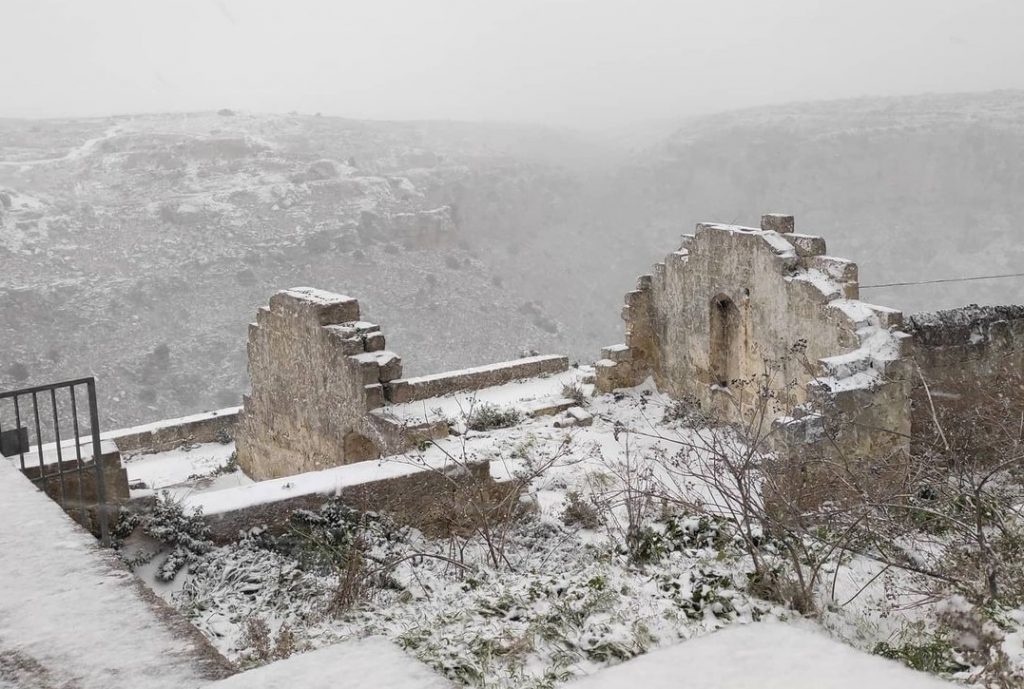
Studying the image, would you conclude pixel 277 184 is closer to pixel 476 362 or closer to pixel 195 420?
pixel 476 362

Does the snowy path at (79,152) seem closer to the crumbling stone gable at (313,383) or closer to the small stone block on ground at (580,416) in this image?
the crumbling stone gable at (313,383)

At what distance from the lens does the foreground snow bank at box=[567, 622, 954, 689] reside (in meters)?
1.89

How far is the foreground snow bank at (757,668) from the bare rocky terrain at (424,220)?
39725mm

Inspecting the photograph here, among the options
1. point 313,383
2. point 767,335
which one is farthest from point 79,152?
point 767,335

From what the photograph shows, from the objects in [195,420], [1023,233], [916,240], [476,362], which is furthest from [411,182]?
[195,420]

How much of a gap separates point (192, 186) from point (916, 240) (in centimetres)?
5067

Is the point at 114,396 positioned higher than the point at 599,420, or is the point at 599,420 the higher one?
the point at 599,420

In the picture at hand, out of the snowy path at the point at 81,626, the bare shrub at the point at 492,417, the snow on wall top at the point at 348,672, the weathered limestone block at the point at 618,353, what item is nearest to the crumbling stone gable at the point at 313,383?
the bare shrub at the point at 492,417

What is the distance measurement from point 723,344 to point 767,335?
4.10ft

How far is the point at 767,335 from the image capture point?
1201cm

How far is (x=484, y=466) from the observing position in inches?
299

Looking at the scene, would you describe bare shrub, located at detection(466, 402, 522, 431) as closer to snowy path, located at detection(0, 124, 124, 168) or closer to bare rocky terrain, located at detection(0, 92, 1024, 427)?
bare rocky terrain, located at detection(0, 92, 1024, 427)

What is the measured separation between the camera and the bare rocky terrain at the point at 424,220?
45.1m

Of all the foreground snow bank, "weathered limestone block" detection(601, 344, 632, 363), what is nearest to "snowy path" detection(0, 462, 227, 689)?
the foreground snow bank
